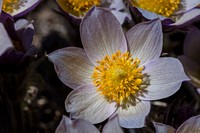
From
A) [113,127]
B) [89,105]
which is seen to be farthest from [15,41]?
[113,127]

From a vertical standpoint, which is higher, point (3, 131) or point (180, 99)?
point (3, 131)

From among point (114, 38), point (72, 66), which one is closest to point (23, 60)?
point (72, 66)

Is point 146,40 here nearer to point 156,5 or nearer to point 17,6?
point 156,5

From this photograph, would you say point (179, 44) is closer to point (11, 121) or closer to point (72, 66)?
point (72, 66)

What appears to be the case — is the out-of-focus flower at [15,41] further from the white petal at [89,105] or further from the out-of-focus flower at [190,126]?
the out-of-focus flower at [190,126]

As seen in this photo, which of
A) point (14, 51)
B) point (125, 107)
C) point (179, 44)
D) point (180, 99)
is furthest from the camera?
point (179, 44)

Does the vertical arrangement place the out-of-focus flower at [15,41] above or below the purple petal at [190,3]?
above

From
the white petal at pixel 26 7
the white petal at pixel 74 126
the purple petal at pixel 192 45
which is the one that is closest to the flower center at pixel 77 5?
the white petal at pixel 26 7
